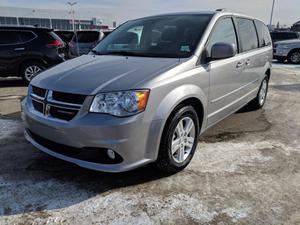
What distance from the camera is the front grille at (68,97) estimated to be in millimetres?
2775

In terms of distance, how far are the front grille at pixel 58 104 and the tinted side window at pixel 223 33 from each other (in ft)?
5.51

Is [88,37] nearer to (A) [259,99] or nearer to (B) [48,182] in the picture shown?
(A) [259,99]

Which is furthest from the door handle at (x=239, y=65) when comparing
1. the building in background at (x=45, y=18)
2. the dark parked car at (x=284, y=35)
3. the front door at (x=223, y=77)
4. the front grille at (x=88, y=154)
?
the building in background at (x=45, y=18)

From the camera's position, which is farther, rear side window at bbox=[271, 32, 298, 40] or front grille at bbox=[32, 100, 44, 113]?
rear side window at bbox=[271, 32, 298, 40]

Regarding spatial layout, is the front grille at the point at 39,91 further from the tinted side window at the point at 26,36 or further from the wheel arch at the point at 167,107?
the tinted side window at the point at 26,36

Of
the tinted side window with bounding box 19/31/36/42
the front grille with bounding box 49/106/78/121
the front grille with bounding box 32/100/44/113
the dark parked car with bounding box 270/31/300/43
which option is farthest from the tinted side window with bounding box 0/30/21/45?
the dark parked car with bounding box 270/31/300/43

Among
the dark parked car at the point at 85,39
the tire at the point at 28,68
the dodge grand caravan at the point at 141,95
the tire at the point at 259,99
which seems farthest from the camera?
the dark parked car at the point at 85,39

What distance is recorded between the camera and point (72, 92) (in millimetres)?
2824

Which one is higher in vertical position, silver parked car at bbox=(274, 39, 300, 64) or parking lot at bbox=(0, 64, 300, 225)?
silver parked car at bbox=(274, 39, 300, 64)

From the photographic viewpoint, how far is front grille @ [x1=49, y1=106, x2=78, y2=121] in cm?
280

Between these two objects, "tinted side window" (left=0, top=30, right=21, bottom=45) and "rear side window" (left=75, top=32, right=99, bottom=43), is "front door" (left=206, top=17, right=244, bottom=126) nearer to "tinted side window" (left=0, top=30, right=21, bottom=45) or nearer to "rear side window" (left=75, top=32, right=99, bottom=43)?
"tinted side window" (left=0, top=30, right=21, bottom=45)

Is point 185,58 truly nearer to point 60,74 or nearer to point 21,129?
point 60,74

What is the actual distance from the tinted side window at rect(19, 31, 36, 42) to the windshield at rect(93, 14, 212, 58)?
459 cm

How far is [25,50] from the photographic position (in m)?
8.10
